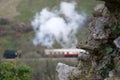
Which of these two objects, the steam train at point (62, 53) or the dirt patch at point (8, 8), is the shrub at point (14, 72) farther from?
the dirt patch at point (8, 8)

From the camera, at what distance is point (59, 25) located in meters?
116

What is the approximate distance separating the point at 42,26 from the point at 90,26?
10437 centimetres

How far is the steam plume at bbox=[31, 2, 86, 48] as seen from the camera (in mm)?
108375

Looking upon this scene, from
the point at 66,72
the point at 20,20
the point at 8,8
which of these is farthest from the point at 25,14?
the point at 66,72

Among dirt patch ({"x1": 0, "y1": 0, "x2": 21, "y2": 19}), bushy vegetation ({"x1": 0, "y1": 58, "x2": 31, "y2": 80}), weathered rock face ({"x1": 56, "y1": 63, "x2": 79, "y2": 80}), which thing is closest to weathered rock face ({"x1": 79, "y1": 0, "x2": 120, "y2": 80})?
weathered rock face ({"x1": 56, "y1": 63, "x2": 79, "y2": 80})

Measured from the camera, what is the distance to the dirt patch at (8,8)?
11900cm

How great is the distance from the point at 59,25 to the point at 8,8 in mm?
17013

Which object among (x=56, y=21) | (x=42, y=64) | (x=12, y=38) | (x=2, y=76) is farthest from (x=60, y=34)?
(x=2, y=76)

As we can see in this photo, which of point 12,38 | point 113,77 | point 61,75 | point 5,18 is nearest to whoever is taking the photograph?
point 113,77

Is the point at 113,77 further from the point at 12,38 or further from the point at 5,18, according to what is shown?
the point at 5,18

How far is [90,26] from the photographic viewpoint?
1398 centimetres

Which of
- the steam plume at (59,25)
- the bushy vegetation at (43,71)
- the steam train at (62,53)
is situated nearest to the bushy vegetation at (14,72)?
the bushy vegetation at (43,71)

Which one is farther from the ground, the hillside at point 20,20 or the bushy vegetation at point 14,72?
the hillside at point 20,20

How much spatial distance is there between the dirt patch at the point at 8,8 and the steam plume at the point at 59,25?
21.7 ft
